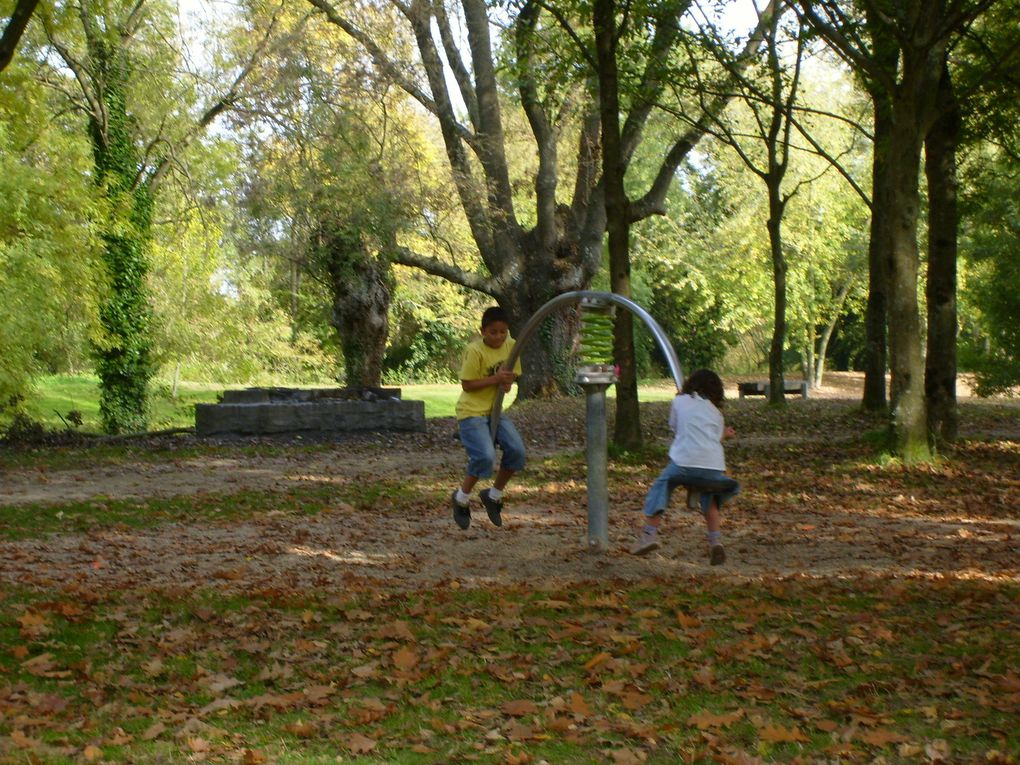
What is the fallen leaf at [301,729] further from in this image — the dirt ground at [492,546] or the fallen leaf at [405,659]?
the dirt ground at [492,546]

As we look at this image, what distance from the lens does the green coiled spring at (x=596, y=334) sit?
9531 millimetres

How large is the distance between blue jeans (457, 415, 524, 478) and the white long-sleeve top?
1.64 m

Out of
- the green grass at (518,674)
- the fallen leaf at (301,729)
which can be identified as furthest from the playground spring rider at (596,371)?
the fallen leaf at (301,729)

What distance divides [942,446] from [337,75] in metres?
16.0

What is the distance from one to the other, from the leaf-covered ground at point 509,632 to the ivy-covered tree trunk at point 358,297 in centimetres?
1561

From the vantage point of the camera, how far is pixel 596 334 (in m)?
9.55

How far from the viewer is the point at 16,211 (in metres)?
22.3

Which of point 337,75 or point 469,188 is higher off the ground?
point 337,75

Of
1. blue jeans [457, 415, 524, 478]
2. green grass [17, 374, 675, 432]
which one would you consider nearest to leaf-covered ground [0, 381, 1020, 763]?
blue jeans [457, 415, 524, 478]

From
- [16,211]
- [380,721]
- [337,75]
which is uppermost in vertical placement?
[337,75]

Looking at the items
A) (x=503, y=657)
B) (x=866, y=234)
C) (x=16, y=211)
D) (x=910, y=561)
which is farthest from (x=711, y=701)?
(x=866, y=234)

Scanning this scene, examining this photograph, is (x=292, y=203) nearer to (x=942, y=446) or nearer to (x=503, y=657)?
(x=942, y=446)

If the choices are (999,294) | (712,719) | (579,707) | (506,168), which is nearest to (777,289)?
(999,294)

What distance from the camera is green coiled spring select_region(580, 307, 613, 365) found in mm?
9531
